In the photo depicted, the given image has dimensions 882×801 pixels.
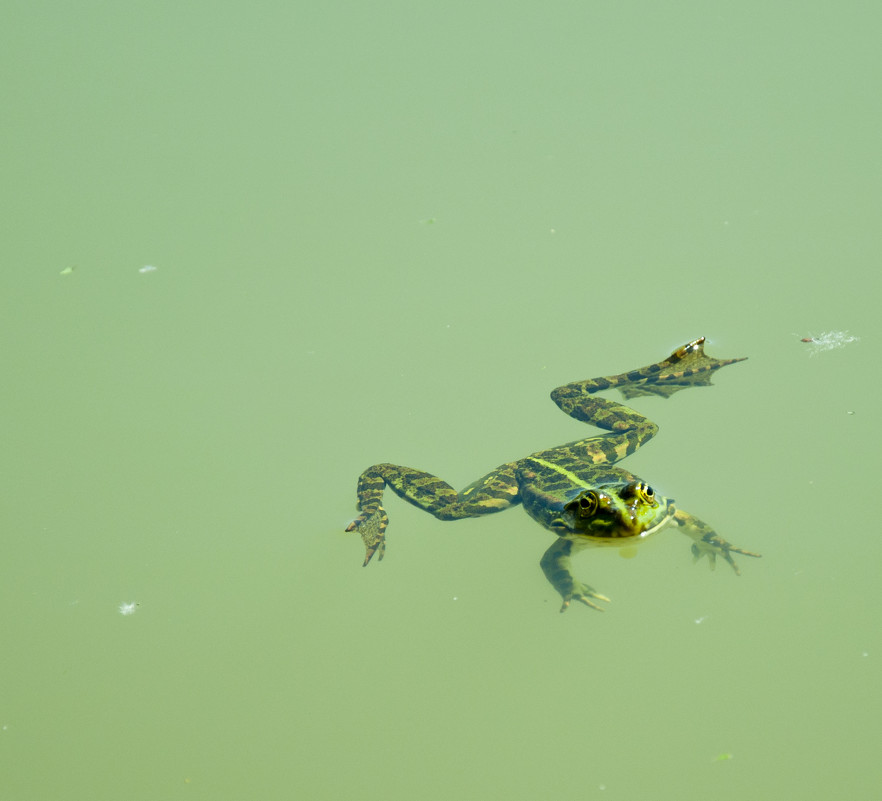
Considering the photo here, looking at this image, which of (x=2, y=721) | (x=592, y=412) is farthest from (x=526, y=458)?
(x=2, y=721)

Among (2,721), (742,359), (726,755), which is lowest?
(2,721)

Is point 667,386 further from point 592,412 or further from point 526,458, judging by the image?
point 526,458

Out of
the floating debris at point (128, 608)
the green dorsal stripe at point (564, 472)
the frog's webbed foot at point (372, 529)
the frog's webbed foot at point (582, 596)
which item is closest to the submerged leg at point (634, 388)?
the green dorsal stripe at point (564, 472)

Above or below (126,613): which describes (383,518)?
above

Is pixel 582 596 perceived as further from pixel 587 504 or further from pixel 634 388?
pixel 634 388

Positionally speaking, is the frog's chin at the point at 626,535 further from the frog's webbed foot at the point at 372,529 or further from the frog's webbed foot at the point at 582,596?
the frog's webbed foot at the point at 372,529

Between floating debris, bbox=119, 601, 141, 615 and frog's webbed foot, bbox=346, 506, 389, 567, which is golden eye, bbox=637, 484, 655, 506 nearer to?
frog's webbed foot, bbox=346, 506, 389, 567

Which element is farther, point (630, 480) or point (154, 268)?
point (154, 268)
